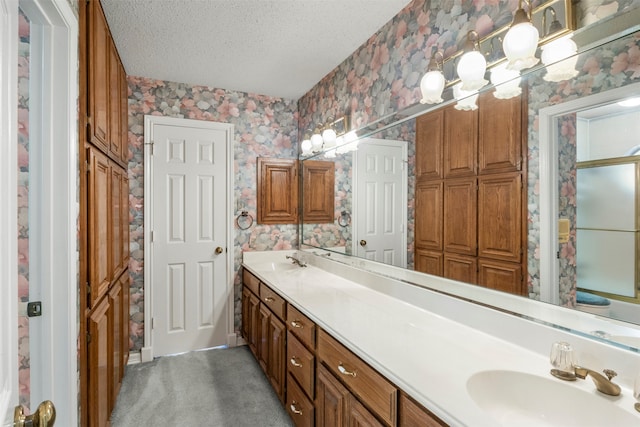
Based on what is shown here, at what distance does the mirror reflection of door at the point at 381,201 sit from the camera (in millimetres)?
1889

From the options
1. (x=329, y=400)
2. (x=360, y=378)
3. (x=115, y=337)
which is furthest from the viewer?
(x=115, y=337)

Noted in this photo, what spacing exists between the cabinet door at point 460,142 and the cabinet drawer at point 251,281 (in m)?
1.69

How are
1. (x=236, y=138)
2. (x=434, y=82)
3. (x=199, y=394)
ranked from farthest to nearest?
(x=236, y=138)
(x=199, y=394)
(x=434, y=82)

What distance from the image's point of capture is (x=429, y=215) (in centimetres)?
169

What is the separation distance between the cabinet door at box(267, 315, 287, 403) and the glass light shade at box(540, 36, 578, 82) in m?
1.76

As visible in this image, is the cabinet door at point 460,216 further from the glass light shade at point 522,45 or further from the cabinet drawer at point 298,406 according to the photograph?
the cabinet drawer at point 298,406

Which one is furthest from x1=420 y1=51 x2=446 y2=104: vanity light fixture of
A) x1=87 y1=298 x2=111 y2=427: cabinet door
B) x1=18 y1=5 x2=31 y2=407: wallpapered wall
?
x1=87 y1=298 x2=111 y2=427: cabinet door

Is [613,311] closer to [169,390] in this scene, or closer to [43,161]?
[43,161]

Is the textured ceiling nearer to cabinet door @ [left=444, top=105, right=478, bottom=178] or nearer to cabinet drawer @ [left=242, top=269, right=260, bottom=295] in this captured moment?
cabinet door @ [left=444, top=105, right=478, bottom=178]

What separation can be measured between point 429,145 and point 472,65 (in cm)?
43

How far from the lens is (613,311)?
102cm

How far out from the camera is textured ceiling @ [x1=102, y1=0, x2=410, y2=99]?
1.85 metres

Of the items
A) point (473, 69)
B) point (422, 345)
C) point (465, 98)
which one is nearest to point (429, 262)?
point (422, 345)

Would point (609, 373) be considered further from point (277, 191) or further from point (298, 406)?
point (277, 191)
